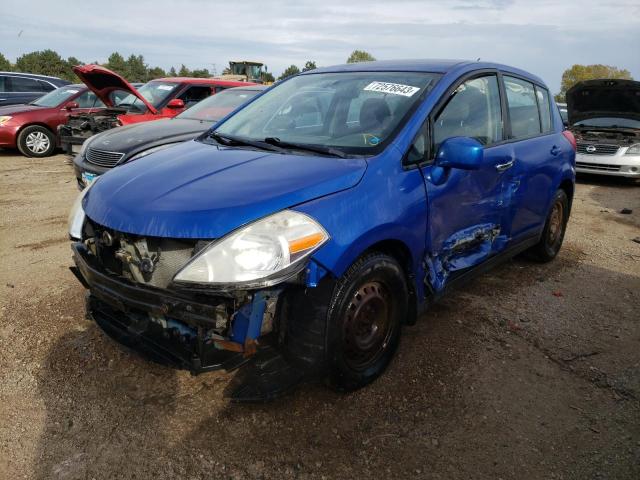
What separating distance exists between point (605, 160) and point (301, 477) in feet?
29.3

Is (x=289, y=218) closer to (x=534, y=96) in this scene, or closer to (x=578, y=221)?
(x=534, y=96)

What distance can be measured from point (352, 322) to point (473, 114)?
167cm

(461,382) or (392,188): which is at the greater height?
(392,188)

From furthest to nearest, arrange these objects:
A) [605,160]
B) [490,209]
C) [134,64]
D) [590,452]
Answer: [134,64] < [605,160] < [490,209] < [590,452]

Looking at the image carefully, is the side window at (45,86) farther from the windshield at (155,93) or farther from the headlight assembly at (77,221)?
the headlight assembly at (77,221)

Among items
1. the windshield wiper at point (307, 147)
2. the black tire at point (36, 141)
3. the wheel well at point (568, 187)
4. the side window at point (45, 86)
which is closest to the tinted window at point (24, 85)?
the side window at point (45, 86)

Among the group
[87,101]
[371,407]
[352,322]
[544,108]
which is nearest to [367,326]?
[352,322]

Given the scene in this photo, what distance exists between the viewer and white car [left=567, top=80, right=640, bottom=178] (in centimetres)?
877

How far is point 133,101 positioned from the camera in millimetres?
8805

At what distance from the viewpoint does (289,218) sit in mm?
2100

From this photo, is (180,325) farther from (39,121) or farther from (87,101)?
(87,101)

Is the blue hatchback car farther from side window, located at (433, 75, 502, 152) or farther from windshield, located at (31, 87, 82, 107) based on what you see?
windshield, located at (31, 87, 82, 107)

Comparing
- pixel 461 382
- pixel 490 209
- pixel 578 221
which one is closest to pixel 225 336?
pixel 461 382

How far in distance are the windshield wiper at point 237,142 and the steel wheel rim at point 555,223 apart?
9.39 ft
